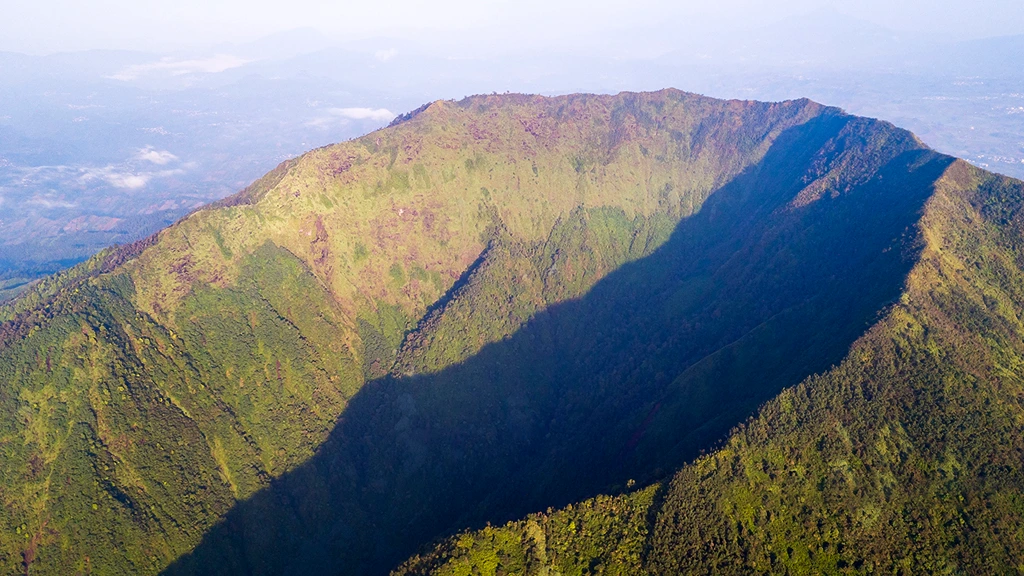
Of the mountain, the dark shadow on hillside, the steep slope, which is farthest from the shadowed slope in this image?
the steep slope

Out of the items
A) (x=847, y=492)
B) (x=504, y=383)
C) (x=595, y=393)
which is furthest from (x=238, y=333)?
(x=847, y=492)

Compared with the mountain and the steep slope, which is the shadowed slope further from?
the steep slope

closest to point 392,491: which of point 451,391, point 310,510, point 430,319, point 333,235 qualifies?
point 310,510

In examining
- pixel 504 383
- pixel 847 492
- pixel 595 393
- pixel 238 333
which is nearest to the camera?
pixel 847 492

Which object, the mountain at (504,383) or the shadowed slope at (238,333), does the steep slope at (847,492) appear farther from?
the shadowed slope at (238,333)

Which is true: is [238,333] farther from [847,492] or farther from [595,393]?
[847,492]

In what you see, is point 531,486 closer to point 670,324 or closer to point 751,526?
point 751,526
